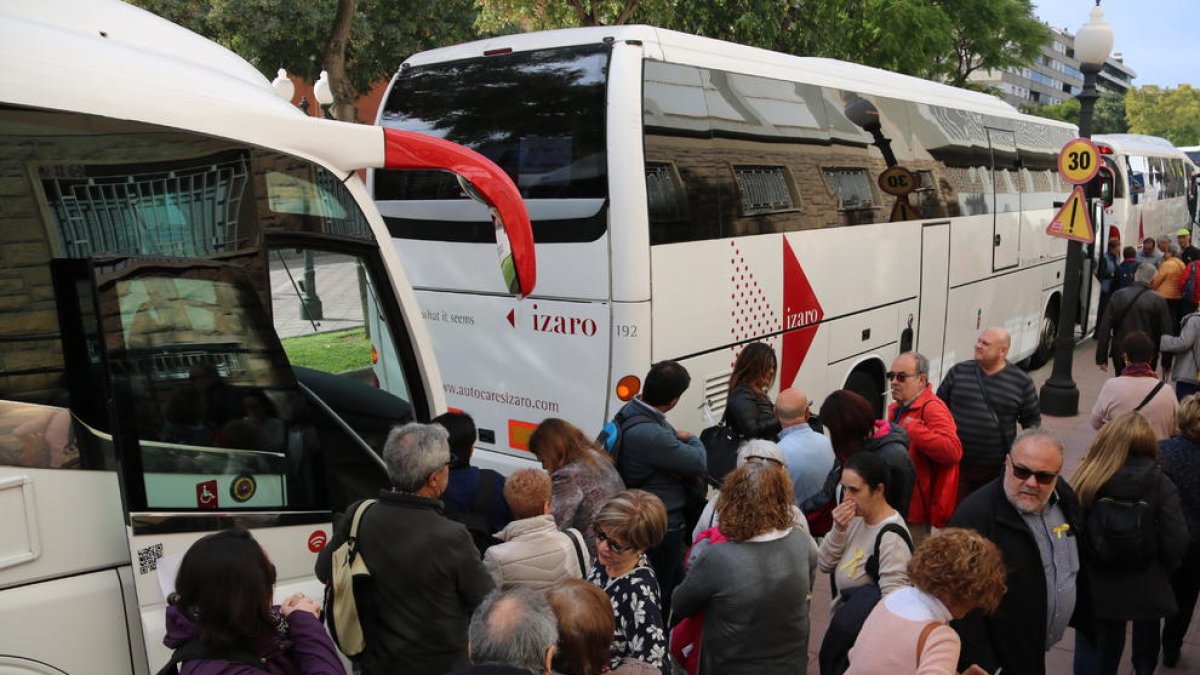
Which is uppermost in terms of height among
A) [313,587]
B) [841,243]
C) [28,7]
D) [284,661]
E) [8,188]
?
[28,7]

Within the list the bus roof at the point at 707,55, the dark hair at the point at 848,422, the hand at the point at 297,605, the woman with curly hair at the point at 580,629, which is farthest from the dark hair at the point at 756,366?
the hand at the point at 297,605

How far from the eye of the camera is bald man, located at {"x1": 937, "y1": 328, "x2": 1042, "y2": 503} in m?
5.63

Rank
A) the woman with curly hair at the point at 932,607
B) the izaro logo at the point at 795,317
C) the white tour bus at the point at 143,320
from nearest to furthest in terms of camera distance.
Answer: the woman with curly hair at the point at 932,607 → the white tour bus at the point at 143,320 → the izaro logo at the point at 795,317

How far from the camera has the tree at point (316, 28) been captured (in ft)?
77.0

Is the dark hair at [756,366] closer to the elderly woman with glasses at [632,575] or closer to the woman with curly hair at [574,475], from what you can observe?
the woman with curly hair at [574,475]

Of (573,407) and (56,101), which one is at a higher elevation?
(56,101)

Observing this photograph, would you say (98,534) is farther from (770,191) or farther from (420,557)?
(770,191)

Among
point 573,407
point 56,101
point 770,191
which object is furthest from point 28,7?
point 770,191

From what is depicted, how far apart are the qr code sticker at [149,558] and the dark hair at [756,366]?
3.27 meters

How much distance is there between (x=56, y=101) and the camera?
2938 millimetres

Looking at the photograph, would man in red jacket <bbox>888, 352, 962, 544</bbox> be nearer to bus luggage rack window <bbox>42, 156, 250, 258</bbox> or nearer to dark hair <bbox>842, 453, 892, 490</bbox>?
dark hair <bbox>842, 453, 892, 490</bbox>

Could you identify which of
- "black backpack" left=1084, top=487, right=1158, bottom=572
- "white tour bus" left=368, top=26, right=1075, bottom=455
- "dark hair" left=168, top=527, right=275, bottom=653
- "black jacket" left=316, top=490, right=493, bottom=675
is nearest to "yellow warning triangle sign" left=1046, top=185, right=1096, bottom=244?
"white tour bus" left=368, top=26, right=1075, bottom=455

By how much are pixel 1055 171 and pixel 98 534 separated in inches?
539

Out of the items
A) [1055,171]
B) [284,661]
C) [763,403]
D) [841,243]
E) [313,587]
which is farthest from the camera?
[1055,171]
